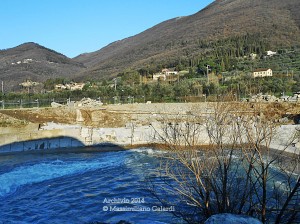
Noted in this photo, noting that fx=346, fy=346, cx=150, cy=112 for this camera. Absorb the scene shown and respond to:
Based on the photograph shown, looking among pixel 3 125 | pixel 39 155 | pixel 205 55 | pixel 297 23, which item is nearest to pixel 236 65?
pixel 205 55

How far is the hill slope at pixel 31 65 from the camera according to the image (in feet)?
291

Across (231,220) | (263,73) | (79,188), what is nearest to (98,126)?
(79,188)

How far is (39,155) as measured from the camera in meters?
20.9

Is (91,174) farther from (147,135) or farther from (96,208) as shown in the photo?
(147,135)

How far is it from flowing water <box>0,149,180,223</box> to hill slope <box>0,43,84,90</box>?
63145 millimetres

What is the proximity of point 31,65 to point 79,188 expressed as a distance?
98.7m

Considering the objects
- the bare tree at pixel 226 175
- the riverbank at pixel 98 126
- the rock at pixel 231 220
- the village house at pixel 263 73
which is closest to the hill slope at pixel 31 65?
the riverbank at pixel 98 126

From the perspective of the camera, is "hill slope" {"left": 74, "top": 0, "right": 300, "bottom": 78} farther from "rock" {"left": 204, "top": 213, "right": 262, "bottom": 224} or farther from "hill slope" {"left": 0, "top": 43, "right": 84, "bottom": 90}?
"rock" {"left": 204, "top": 213, "right": 262, "bottom": 224}

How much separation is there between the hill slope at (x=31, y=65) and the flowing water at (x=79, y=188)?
207 feet

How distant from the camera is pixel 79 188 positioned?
13430 mm

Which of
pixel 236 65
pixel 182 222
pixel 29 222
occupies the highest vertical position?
pixel 236 65

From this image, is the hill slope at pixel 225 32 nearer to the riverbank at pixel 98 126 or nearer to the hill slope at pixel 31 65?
the hill slope at pixel 31 65

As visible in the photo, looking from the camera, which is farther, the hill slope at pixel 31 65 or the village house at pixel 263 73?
the hill slope at pixel 31 65

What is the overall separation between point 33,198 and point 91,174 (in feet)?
12.0
